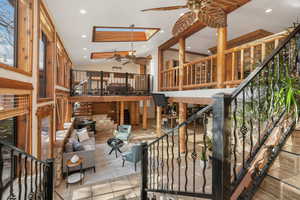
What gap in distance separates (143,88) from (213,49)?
4110 millimetres

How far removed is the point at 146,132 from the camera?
28.1 feet

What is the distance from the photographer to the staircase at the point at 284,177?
132 cm

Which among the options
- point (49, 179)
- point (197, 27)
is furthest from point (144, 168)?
point (197, 27)

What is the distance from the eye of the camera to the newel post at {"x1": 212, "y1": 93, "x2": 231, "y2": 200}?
1226 mm

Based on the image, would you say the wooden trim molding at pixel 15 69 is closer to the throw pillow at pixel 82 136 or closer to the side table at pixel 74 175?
the side table at pixel 74 175

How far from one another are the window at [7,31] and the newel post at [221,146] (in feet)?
8.29

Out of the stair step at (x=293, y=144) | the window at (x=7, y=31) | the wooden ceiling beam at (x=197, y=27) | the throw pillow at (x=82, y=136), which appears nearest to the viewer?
the stair step at (x=293, y=144)

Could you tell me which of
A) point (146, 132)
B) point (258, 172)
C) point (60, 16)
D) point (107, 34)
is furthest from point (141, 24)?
point (146, 132)

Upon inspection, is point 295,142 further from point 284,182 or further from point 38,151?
point 38,151

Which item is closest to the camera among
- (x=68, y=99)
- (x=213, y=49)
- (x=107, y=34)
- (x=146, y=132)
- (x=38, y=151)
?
(x=38, y=151)

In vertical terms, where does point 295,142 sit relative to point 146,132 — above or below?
above

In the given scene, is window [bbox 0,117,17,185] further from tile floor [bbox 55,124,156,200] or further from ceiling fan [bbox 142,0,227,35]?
ceiling fan [bbox 142,0,227,35]

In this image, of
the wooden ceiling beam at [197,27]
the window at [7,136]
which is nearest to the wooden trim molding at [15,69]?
the window at [7,136]

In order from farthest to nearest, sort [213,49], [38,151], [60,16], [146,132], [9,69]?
[146,132]
[213,49]
[60,16]
[38,151]
[9,69]
